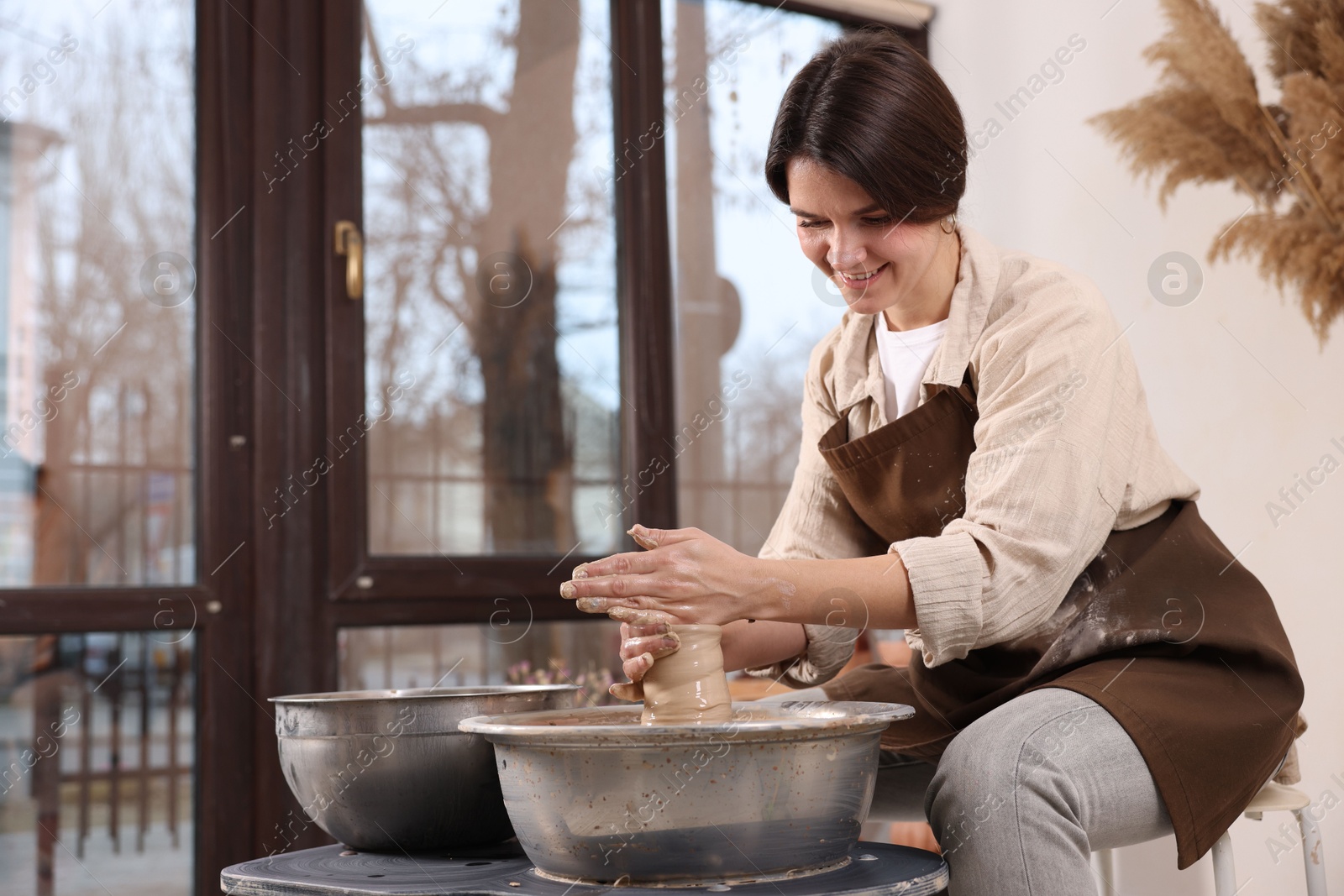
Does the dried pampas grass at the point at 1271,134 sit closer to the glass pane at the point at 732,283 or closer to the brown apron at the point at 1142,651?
the glass pane at the point at 732,283

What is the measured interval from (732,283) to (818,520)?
1618 millimetres

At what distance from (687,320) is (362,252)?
840mm

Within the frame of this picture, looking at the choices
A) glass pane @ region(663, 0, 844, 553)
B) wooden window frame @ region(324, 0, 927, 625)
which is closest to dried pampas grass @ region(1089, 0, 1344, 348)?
glass pane @ region(663, 0, 844, 553)

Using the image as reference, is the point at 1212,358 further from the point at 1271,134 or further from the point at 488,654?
the point at 488,654

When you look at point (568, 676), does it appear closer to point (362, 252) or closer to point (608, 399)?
point (608, 399)

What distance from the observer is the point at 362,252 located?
8.71 ft

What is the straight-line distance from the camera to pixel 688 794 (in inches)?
38.4

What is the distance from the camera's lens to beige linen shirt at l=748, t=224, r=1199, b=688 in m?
1.20

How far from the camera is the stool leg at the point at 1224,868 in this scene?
130 centimetres

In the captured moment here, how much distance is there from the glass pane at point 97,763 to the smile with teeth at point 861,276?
5.55 ft

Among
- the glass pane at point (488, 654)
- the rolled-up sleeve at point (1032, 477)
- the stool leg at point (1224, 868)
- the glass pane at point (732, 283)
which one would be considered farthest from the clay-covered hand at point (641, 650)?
the glass pane at point (732, 283)

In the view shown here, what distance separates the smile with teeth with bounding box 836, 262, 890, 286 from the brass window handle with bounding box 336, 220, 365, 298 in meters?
1.51

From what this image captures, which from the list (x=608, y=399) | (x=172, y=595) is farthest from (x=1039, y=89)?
(x=172, y=595)

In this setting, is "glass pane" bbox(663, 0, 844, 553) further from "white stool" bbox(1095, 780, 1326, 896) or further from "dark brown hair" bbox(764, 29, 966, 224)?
"white stool" bbox(1095, 780, 1326, 896)
